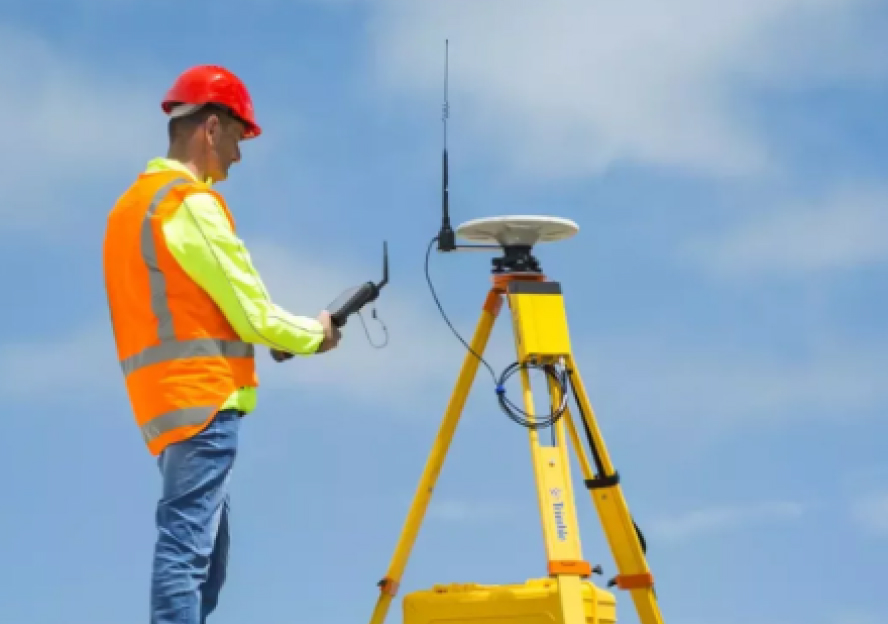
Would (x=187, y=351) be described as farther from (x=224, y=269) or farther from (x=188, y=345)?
(x=224, y=269)

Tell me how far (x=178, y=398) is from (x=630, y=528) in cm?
261

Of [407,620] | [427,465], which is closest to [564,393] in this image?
[427,465]

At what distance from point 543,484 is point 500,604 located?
0.57 meters

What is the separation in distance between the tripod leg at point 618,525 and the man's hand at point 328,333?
175 centimetres

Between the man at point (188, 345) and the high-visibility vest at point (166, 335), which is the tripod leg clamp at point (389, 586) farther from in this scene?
the high-visibility vest at point (166, 335)

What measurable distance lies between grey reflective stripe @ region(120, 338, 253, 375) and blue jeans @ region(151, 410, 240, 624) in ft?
0.66

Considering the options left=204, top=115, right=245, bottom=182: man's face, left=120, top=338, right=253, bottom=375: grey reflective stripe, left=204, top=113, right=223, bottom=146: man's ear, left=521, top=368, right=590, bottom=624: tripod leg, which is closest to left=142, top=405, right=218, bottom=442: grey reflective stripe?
left=120, top=338, right=253, bottom=375: grey reflective stripe

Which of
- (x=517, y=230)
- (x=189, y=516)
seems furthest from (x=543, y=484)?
(x=189, y=516)

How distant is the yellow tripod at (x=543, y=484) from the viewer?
508 centimetres

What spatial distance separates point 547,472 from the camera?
5.16 metres

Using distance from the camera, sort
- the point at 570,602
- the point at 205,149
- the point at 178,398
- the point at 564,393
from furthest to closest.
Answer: the point at 564,393, the point at 570,602, the point at 205,149, the point at 178,398

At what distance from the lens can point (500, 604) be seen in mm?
5191

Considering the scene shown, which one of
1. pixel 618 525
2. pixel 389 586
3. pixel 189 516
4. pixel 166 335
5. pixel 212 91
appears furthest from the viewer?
pixel 618 525

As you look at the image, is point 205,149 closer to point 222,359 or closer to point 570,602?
point 222,359
